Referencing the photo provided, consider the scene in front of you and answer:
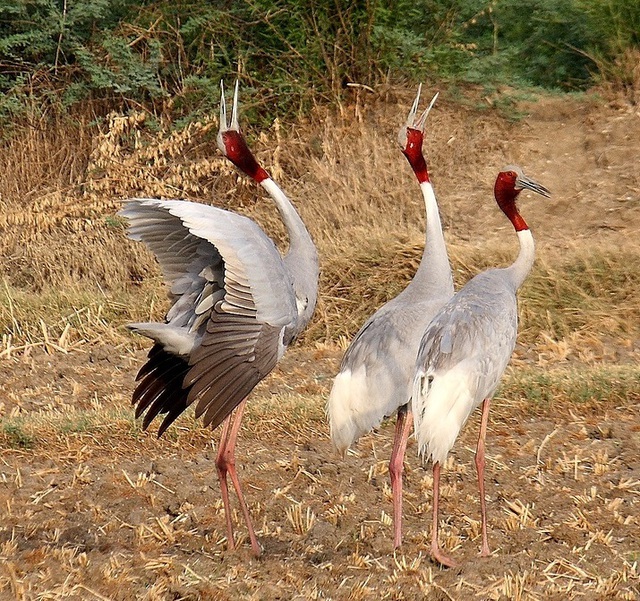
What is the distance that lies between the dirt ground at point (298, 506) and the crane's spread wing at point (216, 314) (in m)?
0.53

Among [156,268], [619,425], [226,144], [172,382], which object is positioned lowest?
[156,268]

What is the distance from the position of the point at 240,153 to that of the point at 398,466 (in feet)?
5.39

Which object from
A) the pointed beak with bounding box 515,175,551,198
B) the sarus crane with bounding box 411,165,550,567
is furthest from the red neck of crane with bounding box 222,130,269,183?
the sarus crane with bounding box 411,165,550,567

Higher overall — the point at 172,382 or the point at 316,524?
the point at 172,382

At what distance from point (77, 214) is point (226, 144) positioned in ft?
19.3

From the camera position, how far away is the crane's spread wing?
399cm

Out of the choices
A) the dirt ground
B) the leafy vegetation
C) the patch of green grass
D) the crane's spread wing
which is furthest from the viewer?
the leafy vegetation

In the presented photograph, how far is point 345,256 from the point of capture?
865 cm

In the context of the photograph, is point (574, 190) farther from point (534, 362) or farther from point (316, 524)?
point (316, 524)

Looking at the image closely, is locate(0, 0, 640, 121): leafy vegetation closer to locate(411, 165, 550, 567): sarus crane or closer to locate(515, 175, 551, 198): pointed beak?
locate(515, 175, 551, 198): pointed beak

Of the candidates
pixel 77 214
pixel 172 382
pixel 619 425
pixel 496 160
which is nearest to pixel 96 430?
pixel 172 382

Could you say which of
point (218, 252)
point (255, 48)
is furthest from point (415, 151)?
point (255, 48)

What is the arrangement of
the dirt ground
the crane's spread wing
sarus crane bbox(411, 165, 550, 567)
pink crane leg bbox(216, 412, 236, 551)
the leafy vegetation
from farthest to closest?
1. the leafy vegetation
2. pink crane leg bbox(216, 412, 236, 551)
3. the crane's spread wing
4. sarus crane bbox(411, 165, 550, 567)
5. the dirt ground

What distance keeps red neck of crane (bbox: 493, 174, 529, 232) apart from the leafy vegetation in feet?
20.4
